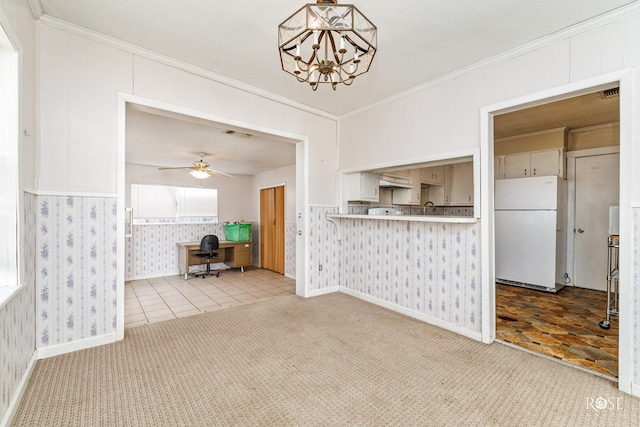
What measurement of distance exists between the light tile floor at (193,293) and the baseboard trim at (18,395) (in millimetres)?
932

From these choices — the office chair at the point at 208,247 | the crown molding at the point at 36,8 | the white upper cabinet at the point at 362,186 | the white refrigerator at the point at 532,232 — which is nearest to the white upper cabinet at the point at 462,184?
the white refrigerator at the point at 532,232

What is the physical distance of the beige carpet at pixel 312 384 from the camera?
1605 mm

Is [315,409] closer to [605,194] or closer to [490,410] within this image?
[490,410]

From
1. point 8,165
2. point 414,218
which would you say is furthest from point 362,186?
point 8,165

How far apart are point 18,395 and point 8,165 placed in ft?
4.40

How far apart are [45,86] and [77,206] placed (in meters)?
0.93

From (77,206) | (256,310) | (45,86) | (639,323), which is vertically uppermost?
(45,86)

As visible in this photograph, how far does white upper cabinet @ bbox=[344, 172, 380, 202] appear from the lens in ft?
13.2

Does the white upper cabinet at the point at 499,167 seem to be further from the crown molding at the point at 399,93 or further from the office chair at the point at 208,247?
the office chair at the point at 208,247

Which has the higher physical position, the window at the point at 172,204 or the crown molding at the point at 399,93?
the crown molding at the point at 399,93

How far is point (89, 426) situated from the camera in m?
1.52

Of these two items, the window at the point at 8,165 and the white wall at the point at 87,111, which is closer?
the window at the point at 8,165

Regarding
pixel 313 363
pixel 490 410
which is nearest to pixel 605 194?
pixel 490 410

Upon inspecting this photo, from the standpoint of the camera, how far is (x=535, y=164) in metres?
4.57
